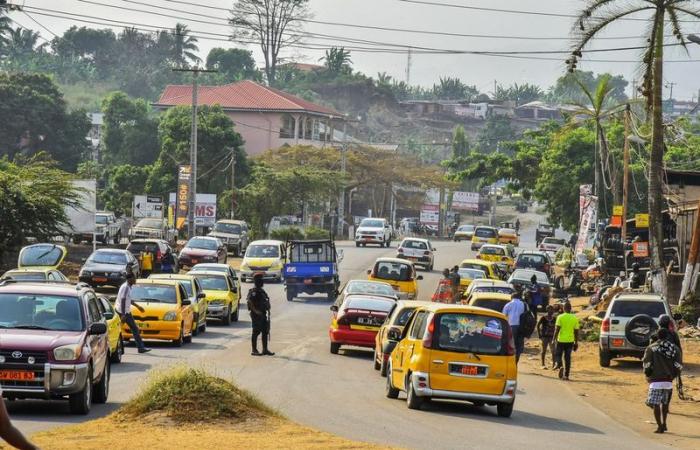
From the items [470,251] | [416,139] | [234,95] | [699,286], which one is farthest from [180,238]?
[416,139]

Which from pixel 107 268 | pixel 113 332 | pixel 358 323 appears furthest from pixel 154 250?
pixel 113 332

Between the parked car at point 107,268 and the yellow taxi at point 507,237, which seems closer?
the parked car at point 107,268

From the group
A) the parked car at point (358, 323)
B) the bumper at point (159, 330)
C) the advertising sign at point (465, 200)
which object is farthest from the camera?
the advertising sign at point (465, 200)

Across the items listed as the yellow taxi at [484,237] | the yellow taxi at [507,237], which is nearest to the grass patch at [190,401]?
the yellow taxi at [484,237]

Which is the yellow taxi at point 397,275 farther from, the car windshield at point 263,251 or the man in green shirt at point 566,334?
the man in green shirt at point 566,334

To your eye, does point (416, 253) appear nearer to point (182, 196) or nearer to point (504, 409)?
point (182, 196)

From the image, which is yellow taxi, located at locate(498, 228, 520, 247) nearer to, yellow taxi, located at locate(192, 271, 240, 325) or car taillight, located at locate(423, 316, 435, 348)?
yellow taxi, located at locate(192, 271, 240, 325)

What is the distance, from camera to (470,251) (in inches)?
3209

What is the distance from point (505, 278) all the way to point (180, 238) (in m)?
30.8

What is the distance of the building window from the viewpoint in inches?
4563

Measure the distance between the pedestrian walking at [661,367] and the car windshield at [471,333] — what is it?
2.17m

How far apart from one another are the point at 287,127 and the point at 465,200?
25.5 m

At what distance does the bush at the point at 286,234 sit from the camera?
75812 millimetres

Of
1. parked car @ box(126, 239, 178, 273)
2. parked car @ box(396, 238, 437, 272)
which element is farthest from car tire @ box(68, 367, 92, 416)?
parked car @ box(396, 238, 437, 272)
